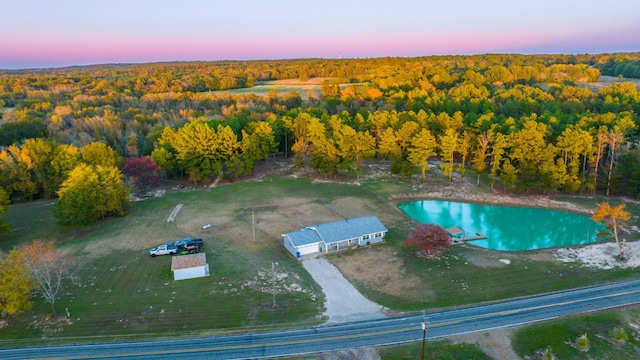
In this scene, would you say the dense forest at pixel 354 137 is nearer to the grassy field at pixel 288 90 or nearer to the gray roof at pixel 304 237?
the grassy field at pixel 288 90

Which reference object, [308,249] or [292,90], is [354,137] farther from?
[292,90]

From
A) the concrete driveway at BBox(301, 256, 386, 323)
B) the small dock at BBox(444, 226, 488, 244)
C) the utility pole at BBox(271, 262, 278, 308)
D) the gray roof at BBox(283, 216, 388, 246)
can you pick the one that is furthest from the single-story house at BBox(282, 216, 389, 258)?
the small dock at BBox(444, 226, 488, 244)

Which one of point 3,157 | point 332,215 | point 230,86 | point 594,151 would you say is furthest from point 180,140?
point 230,86

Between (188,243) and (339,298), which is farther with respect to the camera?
(188,243)

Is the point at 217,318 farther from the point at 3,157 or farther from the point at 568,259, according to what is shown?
the point at 3,157

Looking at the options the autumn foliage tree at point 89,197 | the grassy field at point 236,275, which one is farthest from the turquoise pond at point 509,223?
the autumn foliage tree at point 89,197

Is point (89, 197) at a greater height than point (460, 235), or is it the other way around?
point (89, 197)

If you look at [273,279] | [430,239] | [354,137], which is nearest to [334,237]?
[273,279]
